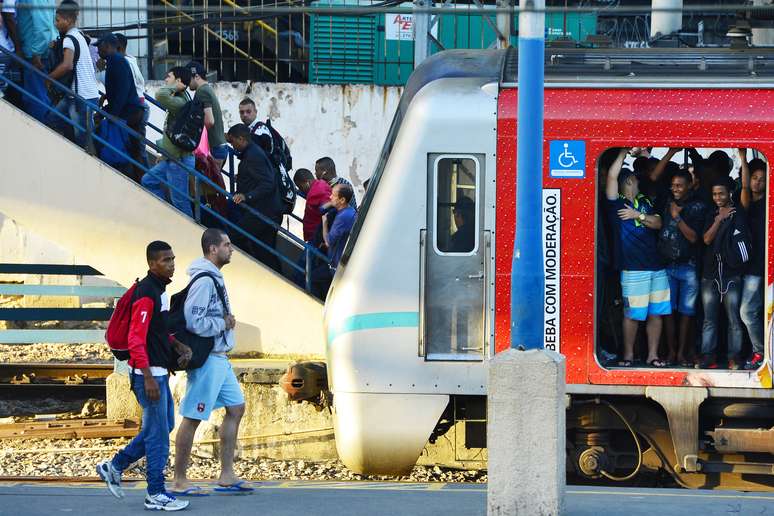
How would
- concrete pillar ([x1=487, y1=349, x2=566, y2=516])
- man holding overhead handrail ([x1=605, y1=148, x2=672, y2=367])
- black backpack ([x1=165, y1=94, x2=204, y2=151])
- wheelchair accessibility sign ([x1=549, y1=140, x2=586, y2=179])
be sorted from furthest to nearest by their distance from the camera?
black backpack ([x1=165, y1=94, x2=204, y2=151]) → man holding overhead handrail ([x1=605, y1=148, x2=672, y2=367]) → wheelchair accessibility sign ([x1=549, y1=140, x2=586, y2=179]) → concrete pillar ([x1=487, y1=349, x2=566, y2=516])

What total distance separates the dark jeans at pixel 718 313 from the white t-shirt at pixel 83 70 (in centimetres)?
630

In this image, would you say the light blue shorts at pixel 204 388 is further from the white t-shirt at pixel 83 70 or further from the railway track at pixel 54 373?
the railway track at pixel 54 373

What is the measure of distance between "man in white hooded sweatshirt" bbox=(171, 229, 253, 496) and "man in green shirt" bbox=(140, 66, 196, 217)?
3.85 metres

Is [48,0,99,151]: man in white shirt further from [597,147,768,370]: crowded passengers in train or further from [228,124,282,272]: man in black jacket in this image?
[597,147,768,370]: crowded passengers in train

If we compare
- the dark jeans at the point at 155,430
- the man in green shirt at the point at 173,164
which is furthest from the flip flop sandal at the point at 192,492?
the man in green shirt at the point at 173,164

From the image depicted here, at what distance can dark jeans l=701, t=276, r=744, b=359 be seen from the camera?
9.57 m

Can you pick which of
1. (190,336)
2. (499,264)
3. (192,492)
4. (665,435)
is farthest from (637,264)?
(192,492)

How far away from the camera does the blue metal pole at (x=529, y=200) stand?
25.1ft

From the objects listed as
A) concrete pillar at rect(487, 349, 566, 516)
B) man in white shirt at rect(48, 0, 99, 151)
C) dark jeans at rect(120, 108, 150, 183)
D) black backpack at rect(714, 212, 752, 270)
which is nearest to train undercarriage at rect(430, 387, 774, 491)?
black backpack at rect(714, 212, 752, 270)

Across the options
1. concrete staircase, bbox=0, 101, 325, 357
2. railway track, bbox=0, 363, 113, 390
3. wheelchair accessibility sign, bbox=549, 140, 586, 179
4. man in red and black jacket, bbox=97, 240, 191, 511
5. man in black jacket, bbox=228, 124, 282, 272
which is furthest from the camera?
railway track, bbox=0, 363, 113, 390

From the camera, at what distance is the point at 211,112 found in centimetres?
1291

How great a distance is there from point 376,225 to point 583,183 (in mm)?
1490

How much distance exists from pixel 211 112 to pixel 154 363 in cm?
512

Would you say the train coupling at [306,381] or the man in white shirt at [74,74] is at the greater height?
the man in white shirt at [74,74]
